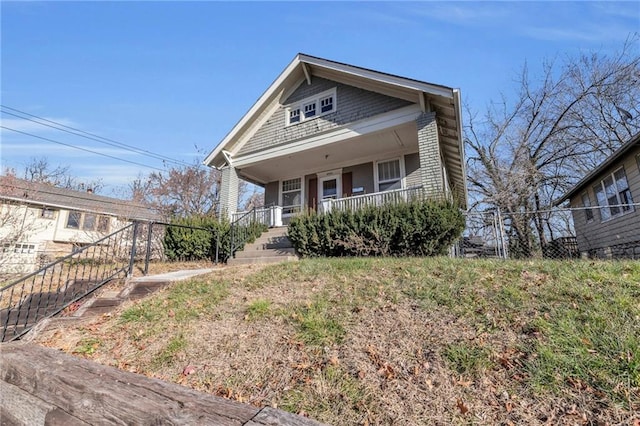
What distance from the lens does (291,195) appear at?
13.5 m

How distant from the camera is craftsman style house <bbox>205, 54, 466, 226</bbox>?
28.7 feet

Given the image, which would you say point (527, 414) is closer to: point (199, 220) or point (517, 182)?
point (199, 220)

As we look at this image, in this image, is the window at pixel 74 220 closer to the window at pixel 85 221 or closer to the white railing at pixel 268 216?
the window at pixel 85 221

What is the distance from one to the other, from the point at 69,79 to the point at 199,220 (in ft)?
29.2

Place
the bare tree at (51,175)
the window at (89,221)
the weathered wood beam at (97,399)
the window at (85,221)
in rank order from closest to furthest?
the weathered wood beam at (97,399) < the window at (85,221) < the window at (89,221) < the bare tree at (51,175)

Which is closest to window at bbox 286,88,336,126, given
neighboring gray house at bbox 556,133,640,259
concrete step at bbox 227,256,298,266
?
concrete step at bbox 227,256,298,266

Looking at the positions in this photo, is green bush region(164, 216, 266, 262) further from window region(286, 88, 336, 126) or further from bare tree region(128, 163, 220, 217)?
bare tree region(128, 163, 220, 217)

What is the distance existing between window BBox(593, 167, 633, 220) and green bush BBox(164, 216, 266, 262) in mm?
12125

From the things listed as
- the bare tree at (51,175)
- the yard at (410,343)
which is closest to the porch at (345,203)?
the yard at (410,343)

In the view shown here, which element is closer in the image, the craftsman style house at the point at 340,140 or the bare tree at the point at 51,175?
the craftsman style house at the point at 340,140

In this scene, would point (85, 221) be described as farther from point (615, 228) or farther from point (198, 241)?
point (615, 228)

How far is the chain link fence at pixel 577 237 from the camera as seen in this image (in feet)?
27.9

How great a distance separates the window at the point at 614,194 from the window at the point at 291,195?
10644 millimetres

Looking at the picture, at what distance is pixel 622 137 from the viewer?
16547mm
